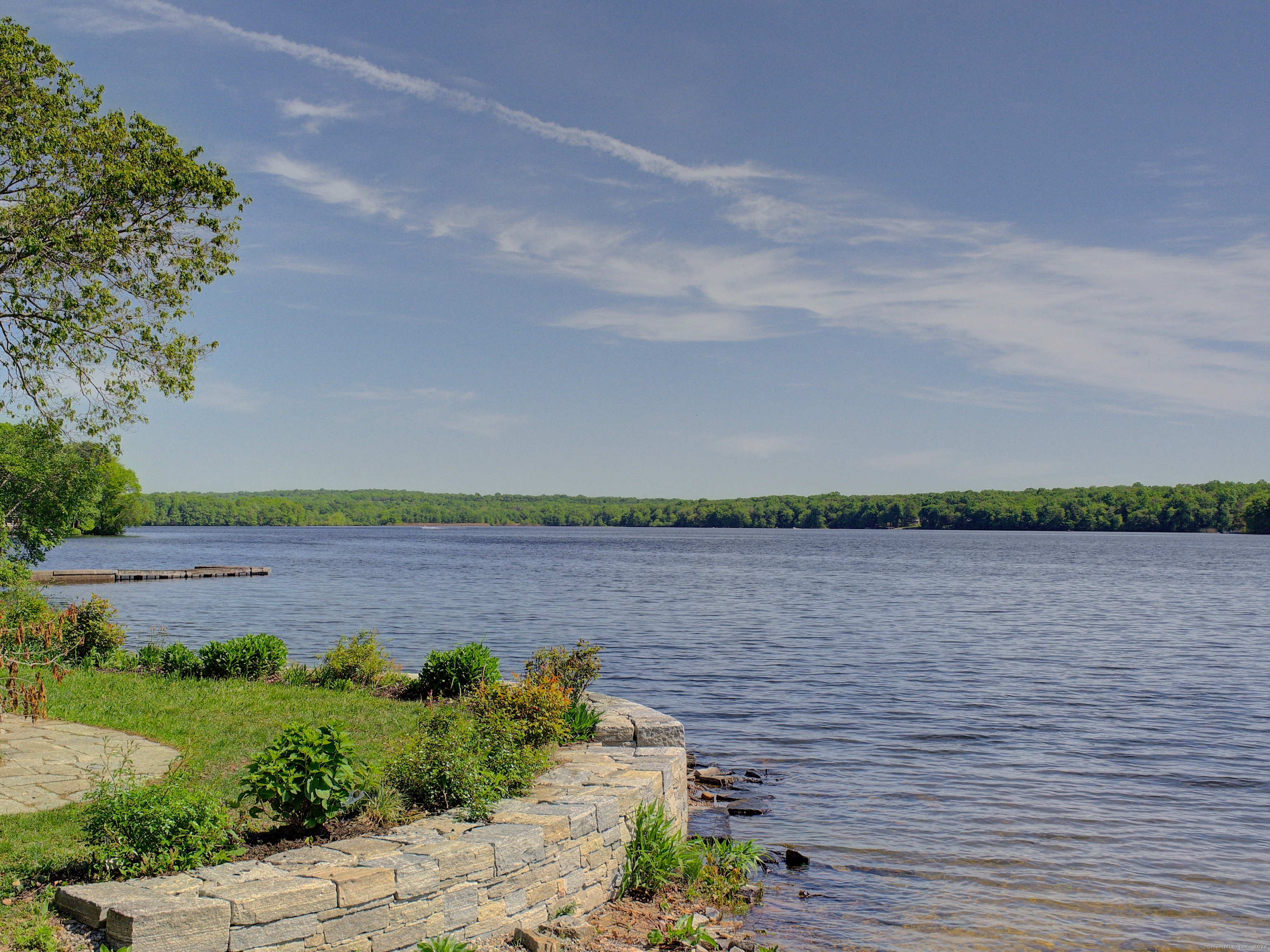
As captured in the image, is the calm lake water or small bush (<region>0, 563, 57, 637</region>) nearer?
the calm lake water

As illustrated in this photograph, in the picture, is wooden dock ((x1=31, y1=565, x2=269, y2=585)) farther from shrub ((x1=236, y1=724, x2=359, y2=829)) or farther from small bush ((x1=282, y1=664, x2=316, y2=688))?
shrub ((x1=236, y1=724, x2=359, y2=829))

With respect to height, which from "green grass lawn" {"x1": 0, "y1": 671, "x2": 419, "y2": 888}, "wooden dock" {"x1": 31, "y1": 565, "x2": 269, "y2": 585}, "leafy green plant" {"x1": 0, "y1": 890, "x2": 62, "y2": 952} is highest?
"leafy green plant" {"x1": 0, "y1": 890, "x2": 62, "y2": 952}

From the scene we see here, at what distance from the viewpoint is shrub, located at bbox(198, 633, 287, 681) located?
48.1ft

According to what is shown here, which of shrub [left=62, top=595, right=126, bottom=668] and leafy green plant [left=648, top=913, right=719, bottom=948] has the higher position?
shrub [left=62, top=595, right=126, bottom=668]

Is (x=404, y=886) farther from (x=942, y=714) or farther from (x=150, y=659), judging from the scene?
(x=942, y=714)

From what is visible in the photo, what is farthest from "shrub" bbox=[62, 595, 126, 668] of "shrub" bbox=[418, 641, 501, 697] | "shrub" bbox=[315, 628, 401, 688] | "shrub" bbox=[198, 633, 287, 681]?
"shrub" bbox=[418, 641, 501, 697]

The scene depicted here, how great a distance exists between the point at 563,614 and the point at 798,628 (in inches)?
350

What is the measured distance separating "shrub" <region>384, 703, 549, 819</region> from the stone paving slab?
215cm

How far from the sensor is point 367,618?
30.2 metres

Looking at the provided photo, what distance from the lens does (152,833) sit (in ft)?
18.6

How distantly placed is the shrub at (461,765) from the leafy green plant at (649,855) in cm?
112

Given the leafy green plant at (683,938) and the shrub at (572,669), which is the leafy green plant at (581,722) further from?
the leafy green plant at (683,938)

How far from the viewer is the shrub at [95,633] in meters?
15.6

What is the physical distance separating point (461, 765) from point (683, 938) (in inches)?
93.3
